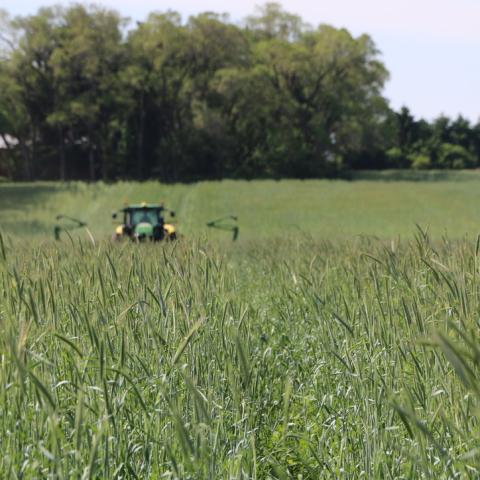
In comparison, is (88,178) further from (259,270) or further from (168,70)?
(259,270)

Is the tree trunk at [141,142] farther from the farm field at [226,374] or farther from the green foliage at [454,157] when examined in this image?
the farm field at [226,374]

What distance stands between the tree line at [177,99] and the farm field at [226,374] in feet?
165

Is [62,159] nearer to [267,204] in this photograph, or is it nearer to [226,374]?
[267,204]

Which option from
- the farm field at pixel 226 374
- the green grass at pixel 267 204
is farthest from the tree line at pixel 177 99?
the farm field at pixel 226 374

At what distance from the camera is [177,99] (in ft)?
195

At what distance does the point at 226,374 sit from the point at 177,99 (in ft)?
187

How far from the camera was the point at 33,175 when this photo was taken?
57750 millimetres

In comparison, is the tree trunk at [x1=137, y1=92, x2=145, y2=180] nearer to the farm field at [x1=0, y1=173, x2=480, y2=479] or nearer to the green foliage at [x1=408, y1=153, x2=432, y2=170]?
the green foliage at [x1=408, y1=153, x2=432, y2=170]

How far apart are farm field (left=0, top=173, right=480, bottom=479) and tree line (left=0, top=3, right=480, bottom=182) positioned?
50258 mm

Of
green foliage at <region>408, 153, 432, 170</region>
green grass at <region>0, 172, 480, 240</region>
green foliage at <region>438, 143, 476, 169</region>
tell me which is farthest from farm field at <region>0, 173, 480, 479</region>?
green foliage at <region>438, 143, 476, 169</region>

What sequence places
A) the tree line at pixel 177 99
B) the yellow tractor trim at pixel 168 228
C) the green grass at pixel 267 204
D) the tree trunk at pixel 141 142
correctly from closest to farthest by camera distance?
the yellow tractor trim at pixel 168 228 < the green grass at pixel 267 204 < the tree line at pixel 177 99 < the tree trunk at pixel 141 142

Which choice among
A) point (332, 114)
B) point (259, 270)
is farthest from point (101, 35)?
point (259, 270)

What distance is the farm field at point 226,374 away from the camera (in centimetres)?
254

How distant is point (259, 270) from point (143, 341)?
18.9 feet
